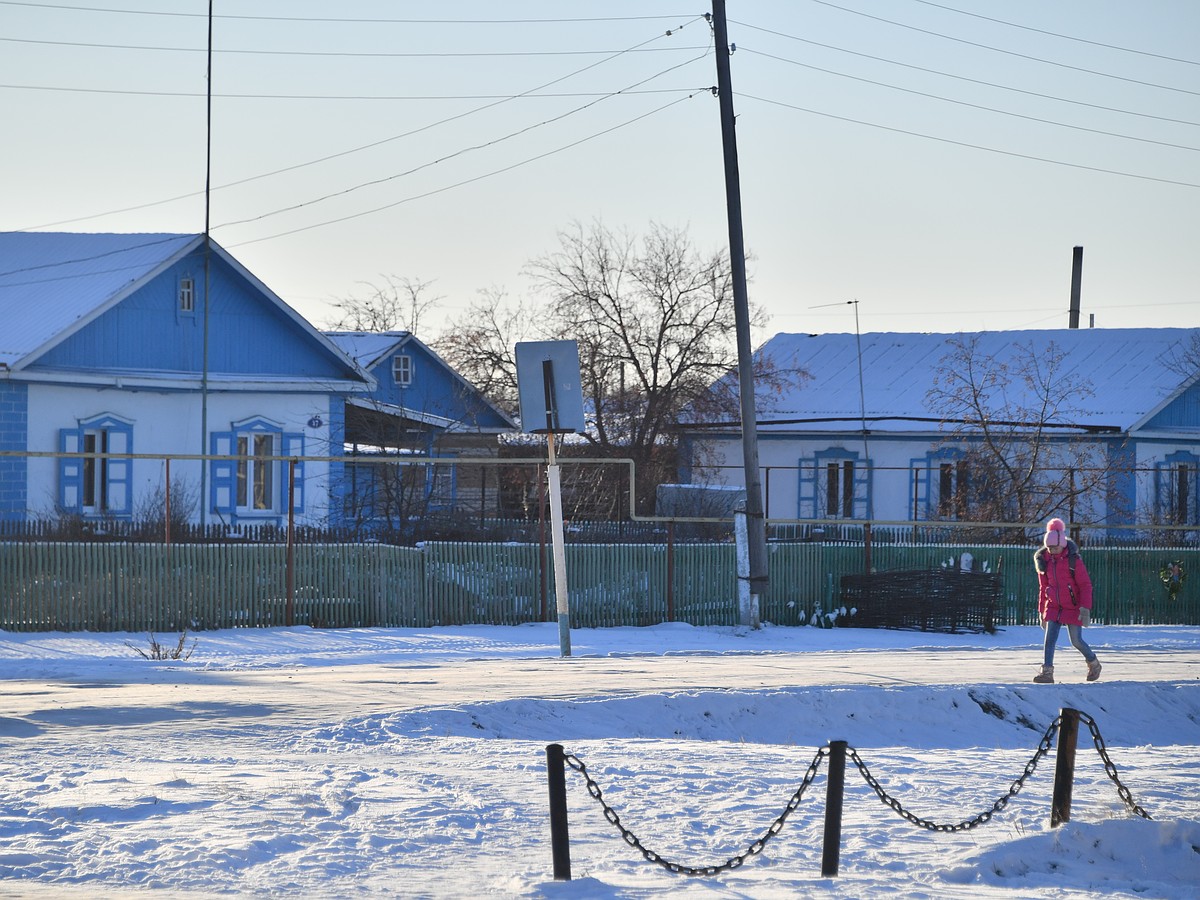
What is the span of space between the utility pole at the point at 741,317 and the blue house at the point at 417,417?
39.1 feet

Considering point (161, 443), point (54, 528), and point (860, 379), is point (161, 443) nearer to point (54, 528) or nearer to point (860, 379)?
point (54, 528)

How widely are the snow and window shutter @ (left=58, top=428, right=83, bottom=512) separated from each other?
37.6ft

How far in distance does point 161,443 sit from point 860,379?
67.9 feet

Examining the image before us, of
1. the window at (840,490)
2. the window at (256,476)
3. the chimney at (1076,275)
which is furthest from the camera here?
the chimney at (1076,275)

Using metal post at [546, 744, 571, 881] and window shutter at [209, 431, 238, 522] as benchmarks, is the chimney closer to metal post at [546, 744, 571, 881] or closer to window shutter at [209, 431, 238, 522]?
window shutter at [209, 431, 238, 522]

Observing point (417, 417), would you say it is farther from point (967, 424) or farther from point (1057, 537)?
point (1057, 537)

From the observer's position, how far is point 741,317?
21.5 metres

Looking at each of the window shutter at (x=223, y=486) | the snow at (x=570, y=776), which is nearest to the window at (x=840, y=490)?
the window shutter at (x=223, y=486)

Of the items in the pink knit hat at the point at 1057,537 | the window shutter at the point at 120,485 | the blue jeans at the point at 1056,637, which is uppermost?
the window shutter at the point at 120,485

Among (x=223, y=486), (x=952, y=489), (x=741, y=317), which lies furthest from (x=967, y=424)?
(x=223, y=486)

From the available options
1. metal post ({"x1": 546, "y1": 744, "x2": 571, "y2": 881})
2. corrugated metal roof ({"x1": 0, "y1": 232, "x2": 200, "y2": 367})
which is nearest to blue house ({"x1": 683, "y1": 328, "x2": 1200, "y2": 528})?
corrugated metal roof ({"x1": 0, "y1": 232, "x2": 200, "y2": 367})

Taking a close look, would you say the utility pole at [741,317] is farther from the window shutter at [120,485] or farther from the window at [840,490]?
the window at [840,490]

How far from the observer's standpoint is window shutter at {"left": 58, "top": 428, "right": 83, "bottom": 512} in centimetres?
2761

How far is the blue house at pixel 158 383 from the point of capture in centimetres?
2761
